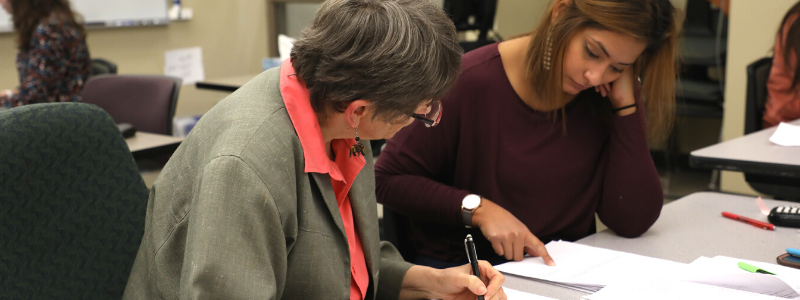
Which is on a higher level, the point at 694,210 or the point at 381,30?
→ the point at 381,30

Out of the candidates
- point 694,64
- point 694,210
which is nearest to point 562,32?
point 694,210

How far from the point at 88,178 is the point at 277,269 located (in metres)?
0.42

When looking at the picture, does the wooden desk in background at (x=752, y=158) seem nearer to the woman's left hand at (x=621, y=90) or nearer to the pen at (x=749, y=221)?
the pen at (x=749, y=221)

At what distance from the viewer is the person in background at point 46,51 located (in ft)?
11.2

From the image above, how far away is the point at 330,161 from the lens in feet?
3.04

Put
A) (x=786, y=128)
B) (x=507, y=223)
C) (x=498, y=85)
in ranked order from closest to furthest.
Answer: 1. (x=507, y=223)
2. (x=498, y=85)
3. (x=786, y=128)

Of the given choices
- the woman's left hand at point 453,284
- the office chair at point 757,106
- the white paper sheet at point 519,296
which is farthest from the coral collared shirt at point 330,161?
the office chair at point 757,106

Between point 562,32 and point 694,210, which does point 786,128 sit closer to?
point 694,210

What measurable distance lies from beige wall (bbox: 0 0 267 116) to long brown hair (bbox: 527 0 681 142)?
3.72 m

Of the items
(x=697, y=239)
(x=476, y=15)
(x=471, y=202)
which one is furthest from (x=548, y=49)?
Answer: (x=476, y=15)

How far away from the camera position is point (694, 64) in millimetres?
3973

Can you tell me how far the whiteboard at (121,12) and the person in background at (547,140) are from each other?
3.51m

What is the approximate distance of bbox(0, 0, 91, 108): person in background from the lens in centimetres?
Answer: 341

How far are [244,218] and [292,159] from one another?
0.11 meters
